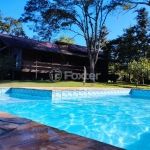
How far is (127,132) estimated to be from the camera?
5.37m

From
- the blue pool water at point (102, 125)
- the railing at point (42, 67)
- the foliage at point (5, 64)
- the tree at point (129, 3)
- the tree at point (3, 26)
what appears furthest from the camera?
the tree at point (3, 26)

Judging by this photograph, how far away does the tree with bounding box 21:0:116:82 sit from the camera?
65.8ft

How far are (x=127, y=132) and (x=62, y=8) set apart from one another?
1713 cm

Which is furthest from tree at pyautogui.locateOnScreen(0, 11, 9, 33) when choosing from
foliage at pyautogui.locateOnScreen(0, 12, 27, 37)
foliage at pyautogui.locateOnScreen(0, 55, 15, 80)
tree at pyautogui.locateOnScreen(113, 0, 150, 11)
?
tree at pyautogui.locateOnScreen(113, 0, 150, 11)

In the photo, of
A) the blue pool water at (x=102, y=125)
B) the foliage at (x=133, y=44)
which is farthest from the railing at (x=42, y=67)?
the blue pool water at (x=102, y=125)

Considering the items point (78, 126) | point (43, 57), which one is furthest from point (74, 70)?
point (78, 126)

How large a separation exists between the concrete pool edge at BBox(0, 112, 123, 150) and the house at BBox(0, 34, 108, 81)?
16497mm

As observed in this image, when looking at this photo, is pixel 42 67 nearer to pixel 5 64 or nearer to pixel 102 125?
pixel 5 64

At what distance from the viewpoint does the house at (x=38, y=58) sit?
2000 centimetres

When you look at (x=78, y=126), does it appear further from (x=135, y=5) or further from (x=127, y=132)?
(x=135, y=5)

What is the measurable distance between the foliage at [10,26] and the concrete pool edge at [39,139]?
33.1m

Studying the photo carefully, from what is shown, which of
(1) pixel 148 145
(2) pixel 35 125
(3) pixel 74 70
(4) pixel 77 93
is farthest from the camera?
(3) pixel 74 70

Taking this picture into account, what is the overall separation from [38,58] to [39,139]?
20323 millimetres

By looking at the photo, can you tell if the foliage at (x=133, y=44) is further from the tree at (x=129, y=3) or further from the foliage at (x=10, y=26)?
the foliage at (x=10, y=26)
